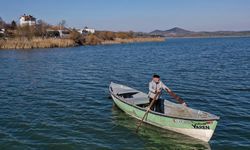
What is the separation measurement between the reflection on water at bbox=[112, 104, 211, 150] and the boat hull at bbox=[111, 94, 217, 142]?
0.73 ft

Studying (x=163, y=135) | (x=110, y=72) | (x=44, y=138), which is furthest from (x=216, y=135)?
(x=110, y=72)

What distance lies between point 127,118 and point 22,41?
74817mm

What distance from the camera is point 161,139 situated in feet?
46.2

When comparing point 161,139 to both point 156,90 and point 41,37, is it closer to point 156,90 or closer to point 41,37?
point 156,90

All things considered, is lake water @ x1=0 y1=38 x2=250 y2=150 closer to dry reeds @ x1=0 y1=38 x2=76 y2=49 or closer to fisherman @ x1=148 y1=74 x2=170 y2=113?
fisherman @ x1=148 y1=74 x2=170 y2=113

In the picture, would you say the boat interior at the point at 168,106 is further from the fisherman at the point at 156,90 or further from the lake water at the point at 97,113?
the lake water at the point at 97,113

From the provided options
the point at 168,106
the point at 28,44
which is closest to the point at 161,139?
the point at 168,106

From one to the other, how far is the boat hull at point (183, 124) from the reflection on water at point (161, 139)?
0.22 m

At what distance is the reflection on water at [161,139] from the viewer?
43.5 feet

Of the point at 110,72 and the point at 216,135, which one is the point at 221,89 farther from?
the point at 110,72

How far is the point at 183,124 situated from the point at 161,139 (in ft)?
4.05

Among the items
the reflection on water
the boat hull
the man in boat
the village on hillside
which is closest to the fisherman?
the man in boat

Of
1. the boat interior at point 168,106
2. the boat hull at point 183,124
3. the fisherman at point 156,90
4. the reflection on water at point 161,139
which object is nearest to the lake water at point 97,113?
the reflection on water at point 161,139

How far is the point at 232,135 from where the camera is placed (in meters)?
14.4
